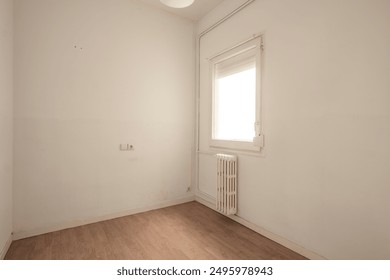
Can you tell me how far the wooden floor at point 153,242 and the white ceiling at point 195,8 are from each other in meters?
3.24

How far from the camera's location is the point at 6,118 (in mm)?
2023

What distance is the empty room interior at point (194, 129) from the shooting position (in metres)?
1.67

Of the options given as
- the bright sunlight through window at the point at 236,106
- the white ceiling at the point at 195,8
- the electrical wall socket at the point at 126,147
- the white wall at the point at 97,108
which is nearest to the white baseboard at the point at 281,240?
the bright sunlight through window at the point at 236,106

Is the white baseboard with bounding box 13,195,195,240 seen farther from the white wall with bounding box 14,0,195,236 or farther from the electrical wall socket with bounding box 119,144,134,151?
the electrical wall socket with bounding box 119,144,134,151

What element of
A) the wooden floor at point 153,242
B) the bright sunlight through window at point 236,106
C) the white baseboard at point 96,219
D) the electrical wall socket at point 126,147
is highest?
the bright sunlight through window at point 236,106

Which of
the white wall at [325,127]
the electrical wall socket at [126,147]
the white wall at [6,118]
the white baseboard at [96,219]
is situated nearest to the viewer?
the white wall at [325,127]

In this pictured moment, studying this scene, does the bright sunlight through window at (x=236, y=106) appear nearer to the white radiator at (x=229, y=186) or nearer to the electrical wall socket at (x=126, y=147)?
the white radiator at (x=229, y=186)

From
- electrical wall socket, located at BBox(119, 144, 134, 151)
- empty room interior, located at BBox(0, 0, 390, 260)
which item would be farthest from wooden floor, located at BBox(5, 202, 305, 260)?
electrical wall socket, located at BBox(119, 144, 134, 151)

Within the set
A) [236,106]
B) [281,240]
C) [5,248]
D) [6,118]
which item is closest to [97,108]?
[6,118]

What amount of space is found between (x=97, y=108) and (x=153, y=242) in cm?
186

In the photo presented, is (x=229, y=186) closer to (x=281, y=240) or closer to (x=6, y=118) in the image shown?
(x=281, y=240)

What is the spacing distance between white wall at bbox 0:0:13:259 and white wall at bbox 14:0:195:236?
111 mm

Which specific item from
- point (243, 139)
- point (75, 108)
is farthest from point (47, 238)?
point (243, 139)

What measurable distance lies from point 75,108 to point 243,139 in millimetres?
2255
